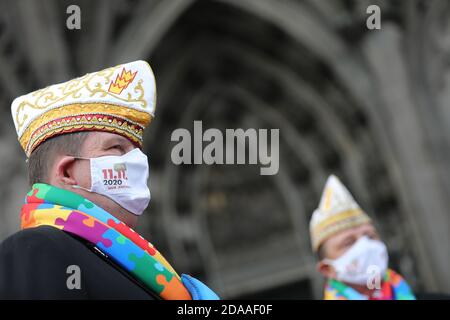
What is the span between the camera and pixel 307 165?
331 inches

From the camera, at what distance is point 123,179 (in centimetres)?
151

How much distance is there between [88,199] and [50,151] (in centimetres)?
16

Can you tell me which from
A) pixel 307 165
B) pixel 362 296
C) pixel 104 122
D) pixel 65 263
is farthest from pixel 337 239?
pixel 307 165

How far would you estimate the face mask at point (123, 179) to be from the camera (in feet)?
4.77

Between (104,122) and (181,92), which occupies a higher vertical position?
(181,92)

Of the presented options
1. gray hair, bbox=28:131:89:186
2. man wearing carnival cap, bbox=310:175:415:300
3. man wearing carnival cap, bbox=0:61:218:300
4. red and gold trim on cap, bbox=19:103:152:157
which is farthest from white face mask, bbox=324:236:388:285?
gray hair, bbox=28:131:89:186

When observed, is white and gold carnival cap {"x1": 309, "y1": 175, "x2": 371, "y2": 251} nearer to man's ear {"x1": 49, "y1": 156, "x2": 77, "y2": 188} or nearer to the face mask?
the face mask

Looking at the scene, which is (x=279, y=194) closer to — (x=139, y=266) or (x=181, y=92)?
(x=181, y=92)

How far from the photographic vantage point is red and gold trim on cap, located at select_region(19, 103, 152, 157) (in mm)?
1498

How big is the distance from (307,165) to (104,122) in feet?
23.1

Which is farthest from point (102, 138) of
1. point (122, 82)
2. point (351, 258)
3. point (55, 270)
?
point (351, 258)

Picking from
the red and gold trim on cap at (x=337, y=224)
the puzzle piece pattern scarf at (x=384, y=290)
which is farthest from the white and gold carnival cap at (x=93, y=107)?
the red and gold trim on cap at (x=337, y=224)

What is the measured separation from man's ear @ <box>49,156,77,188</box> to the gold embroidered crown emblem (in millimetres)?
236

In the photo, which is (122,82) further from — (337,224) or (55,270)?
(337,224)
